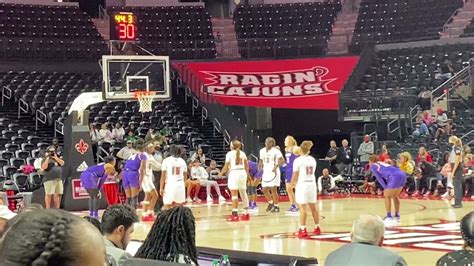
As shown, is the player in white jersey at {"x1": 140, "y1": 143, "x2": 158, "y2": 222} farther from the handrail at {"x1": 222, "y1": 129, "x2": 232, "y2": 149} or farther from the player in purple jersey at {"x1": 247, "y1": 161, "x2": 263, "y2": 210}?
the handrail at {"x1": 222, "y1": 129, "x2": 232, "y2": 149}

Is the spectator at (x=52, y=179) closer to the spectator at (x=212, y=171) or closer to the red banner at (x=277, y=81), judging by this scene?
the spectator at (x=212, y=171)

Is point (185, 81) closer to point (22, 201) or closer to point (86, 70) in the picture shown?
point (86, 70)

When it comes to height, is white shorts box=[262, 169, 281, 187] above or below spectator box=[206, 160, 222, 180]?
below

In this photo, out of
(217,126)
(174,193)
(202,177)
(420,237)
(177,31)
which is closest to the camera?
(420,237)

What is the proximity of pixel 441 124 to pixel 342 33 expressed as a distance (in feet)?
27.7

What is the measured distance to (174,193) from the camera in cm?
1430

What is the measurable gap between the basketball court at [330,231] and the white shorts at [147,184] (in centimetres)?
73

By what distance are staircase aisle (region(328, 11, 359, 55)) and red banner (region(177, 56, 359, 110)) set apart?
1672 mm

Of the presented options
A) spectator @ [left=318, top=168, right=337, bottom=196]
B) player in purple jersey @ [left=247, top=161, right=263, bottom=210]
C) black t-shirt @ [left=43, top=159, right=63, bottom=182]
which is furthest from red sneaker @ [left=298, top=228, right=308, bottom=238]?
spectator @ [left=318, top=168, right=337, bottom=196]

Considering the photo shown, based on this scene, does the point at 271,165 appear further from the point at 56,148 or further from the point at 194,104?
the point at 194,104

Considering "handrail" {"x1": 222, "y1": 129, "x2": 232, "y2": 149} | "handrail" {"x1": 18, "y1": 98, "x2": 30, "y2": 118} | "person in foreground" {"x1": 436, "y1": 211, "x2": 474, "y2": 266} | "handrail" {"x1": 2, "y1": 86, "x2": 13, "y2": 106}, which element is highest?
"handrail" {"x1": 2, "y1": 86, "x2": 13, "y2": 106}

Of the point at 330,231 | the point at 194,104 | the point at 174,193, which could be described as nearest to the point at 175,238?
the point at 330,231

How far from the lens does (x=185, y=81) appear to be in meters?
27.6

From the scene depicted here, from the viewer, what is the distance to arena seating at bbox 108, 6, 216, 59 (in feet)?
93.2
